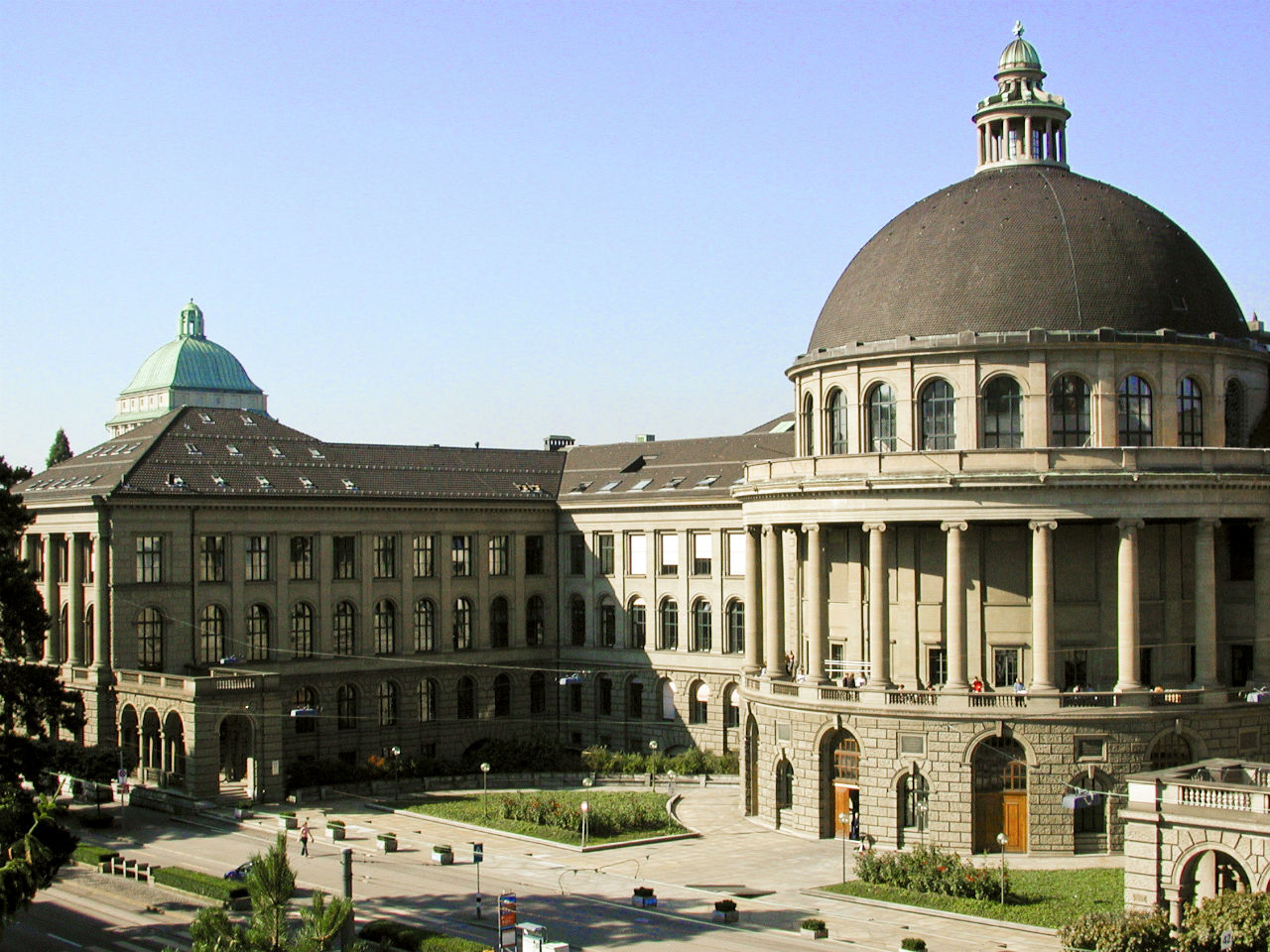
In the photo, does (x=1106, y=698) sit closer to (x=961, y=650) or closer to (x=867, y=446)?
(x=961, y=650)

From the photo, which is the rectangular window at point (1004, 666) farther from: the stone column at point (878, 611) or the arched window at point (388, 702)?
the arched window at point (388, 702)

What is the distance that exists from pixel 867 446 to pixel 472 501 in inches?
1447

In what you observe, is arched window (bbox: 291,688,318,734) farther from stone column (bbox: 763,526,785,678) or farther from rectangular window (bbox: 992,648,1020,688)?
→ rectangular window (bbox: 992,648,1020,688)

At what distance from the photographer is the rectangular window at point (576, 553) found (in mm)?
107438

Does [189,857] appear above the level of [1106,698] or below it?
below

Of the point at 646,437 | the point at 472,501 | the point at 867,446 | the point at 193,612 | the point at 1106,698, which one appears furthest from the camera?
the point at 646,437

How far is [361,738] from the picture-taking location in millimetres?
96250

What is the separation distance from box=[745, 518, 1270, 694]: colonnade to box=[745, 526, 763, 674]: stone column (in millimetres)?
6417

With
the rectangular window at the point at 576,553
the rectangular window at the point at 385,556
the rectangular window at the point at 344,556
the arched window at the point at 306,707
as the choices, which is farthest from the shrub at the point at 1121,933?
the rectangular window at the point at 576,553

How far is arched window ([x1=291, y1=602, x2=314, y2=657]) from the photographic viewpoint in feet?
313

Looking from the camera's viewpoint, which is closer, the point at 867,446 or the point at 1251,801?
the point at 1251,801

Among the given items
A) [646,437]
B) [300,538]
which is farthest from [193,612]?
[646,437]

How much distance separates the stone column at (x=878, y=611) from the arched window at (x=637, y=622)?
3314 cm

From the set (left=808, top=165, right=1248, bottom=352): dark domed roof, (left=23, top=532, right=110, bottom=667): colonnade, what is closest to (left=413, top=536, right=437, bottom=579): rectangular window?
(left=23, top=532, right=110, bottom=667): colonnade
